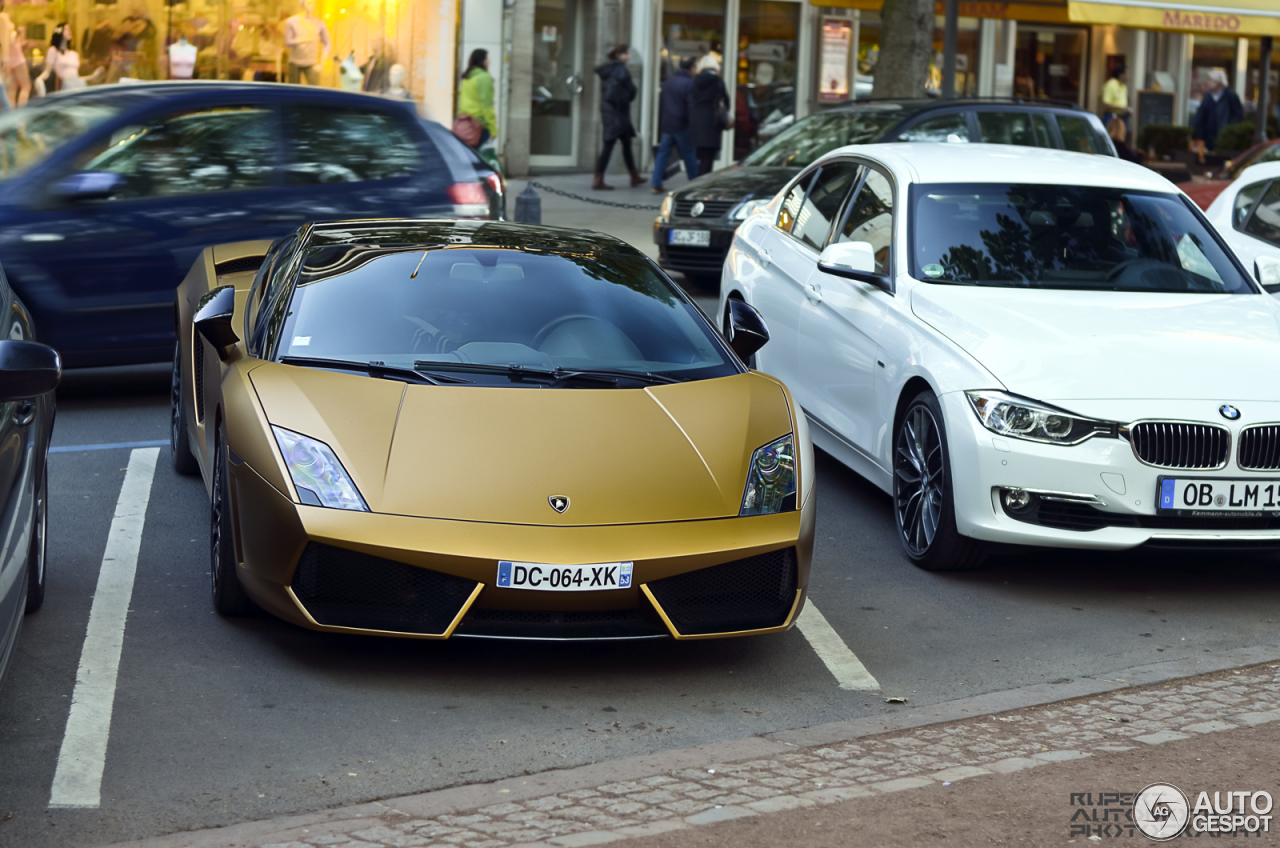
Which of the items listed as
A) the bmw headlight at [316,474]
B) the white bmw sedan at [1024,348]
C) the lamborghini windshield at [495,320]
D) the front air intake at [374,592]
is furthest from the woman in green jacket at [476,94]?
the front air intake at [374,592]

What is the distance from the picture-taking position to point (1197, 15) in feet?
79.5

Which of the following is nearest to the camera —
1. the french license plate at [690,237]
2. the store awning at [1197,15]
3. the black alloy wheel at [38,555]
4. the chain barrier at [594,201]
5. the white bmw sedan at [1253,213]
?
the black alloy wheel at [38,555]

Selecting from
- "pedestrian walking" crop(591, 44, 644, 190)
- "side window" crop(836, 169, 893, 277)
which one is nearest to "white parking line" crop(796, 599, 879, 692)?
"side window" crop(836, 169, 893, 277)

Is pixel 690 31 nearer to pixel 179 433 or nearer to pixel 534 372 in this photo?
pixel 179 433

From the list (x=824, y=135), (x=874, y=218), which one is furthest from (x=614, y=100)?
(x=874, y=218)

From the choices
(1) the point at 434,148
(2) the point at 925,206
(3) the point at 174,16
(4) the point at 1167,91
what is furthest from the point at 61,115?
(4) the point at 1167,91

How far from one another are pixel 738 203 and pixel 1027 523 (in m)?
7.84

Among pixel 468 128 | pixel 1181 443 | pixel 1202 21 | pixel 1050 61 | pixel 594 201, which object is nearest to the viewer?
pixel 1181 443

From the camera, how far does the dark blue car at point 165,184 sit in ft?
28.4

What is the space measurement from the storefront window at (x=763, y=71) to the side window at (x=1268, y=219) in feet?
57.1

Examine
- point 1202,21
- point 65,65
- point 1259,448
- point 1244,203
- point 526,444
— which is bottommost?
point 1259,448

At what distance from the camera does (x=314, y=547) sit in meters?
4.89

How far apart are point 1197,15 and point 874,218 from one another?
18597mm

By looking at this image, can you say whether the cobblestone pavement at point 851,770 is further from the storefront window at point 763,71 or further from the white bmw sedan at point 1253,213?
the storefront window at point 763,71
